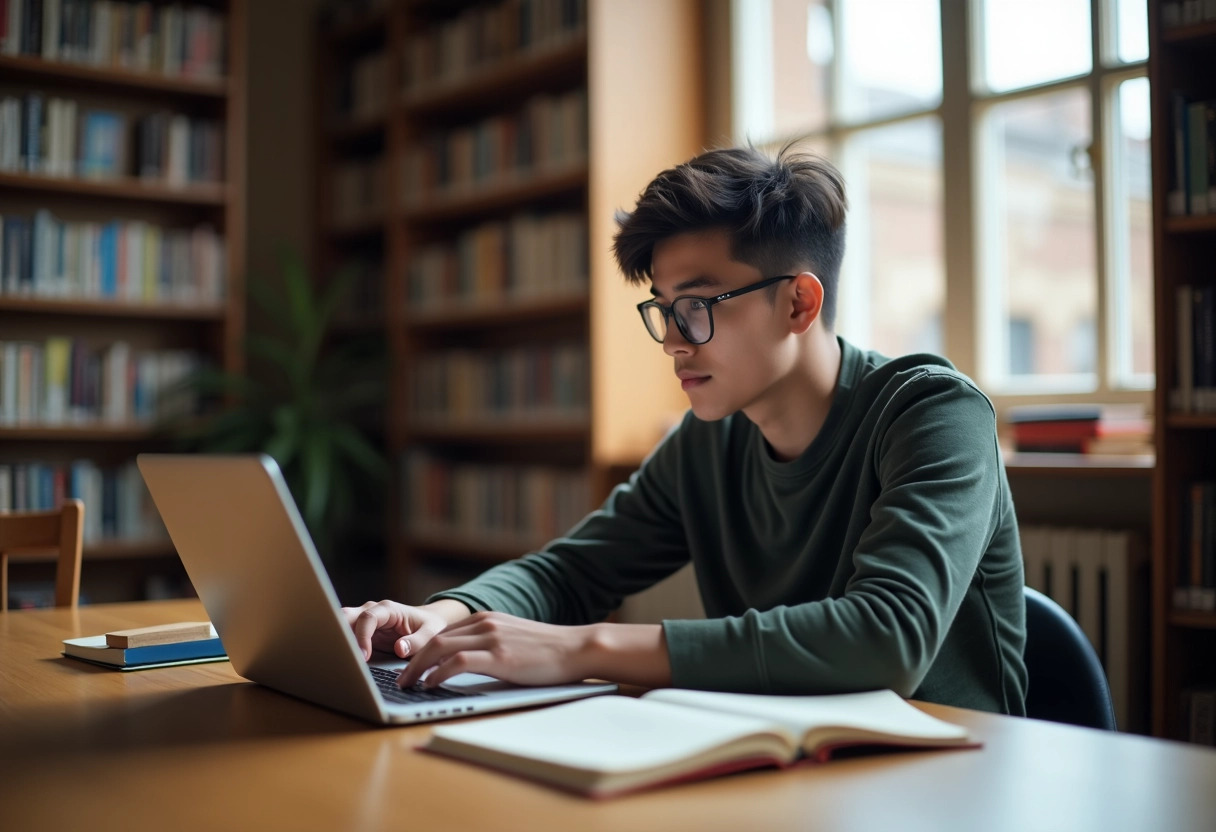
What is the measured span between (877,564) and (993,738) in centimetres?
22

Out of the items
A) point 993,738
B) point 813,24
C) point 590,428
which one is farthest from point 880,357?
point 813,24

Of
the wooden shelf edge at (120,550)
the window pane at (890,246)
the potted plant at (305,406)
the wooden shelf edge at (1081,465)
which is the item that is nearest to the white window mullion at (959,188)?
the window pane at (890,246)

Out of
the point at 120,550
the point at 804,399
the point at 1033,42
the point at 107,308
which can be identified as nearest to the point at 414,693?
the point at 804,399

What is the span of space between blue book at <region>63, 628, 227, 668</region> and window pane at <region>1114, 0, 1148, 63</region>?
2.34 metres

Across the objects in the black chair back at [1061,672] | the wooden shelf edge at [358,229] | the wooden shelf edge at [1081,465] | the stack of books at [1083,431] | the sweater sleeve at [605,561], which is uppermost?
the wooden shelf edge at [358,229]

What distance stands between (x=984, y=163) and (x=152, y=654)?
2.38 m

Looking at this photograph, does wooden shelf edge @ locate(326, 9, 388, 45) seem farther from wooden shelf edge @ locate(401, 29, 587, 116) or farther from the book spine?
the book spine

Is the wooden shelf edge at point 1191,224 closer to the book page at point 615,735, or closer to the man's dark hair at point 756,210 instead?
the man's dark hair at point 756,210

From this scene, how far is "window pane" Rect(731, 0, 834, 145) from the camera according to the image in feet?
11.0

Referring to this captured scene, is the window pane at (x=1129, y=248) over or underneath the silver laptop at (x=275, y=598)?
over

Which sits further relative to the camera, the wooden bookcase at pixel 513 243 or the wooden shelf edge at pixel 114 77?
the wooden shelf edge at pixel 114 77

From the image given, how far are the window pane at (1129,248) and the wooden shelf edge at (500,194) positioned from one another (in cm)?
144

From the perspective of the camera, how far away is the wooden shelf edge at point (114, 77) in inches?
137

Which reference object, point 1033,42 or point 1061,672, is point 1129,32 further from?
point 1061,672
